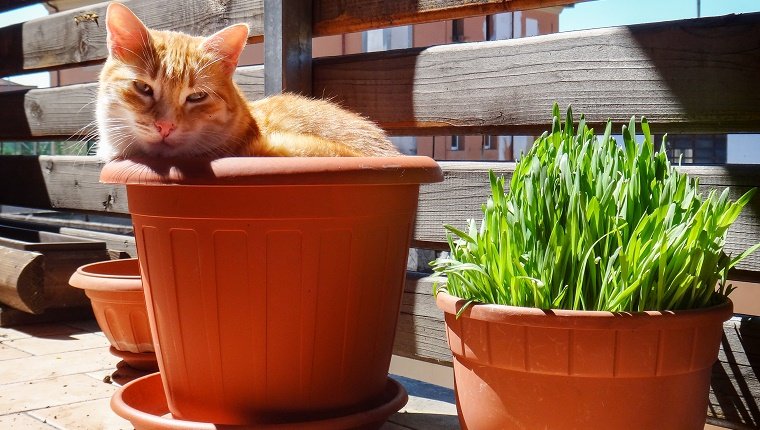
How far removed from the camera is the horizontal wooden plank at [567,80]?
167cm

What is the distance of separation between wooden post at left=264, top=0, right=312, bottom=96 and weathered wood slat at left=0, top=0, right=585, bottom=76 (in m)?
0.07

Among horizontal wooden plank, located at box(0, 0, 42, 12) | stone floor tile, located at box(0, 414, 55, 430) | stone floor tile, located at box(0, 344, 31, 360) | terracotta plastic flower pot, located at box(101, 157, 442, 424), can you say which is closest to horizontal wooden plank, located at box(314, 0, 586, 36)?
terracotta plastic flower pot, located at box(101, 157, 442, 424)

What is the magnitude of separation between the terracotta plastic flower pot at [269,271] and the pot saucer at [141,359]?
739mm

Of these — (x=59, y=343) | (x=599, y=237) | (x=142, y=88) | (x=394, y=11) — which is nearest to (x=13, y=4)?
(x=59, y=343)

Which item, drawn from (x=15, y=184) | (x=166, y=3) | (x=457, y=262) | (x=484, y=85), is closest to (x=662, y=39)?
(x=484, y=85)

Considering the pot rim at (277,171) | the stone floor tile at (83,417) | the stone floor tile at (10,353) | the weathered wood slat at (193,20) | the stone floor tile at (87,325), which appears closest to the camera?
the pot rim at (277,171)

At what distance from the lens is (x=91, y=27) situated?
338 cm

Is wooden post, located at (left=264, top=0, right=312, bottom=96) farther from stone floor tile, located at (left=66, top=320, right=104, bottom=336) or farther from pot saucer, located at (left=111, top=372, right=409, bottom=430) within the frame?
stone floor tile, located at (left=66, top=320, right=104, bottom=336)

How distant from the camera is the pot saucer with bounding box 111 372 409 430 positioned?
147 cm

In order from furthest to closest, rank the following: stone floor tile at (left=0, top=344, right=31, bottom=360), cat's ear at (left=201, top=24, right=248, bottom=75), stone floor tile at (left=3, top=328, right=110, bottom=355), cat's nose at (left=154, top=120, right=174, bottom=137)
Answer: stone floor tile at (left=3, top=328, right=110, bottom=355), stone floor tile at (left=0, top=344, right=31, bottom=360), cat's ear at (left=201, top=24, right=248, bottom=75), cat's nose at (left=154, top=120, right=174, bottom=137)

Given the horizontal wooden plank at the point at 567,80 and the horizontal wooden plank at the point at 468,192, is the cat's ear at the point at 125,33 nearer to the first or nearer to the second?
the horizontal wooden plank at the point at 567,80

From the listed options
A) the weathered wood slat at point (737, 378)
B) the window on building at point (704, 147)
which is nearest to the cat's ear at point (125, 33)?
the weathered wood slat at point (737, 378)

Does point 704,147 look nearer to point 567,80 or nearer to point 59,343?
point 567,80

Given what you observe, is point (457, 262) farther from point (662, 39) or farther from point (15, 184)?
point (15, 184)
